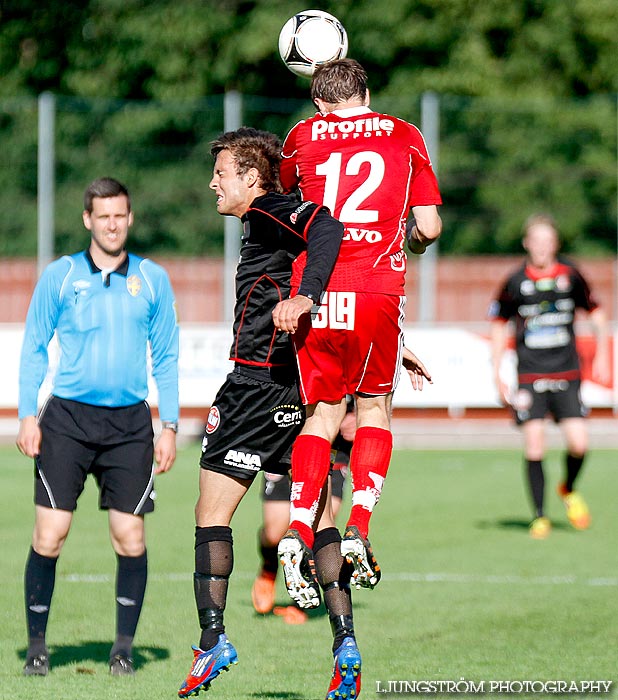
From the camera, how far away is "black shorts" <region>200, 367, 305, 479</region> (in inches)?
241

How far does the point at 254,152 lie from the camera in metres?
6.23

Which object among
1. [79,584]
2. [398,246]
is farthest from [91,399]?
[79,584]

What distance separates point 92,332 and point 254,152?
4.09 ft

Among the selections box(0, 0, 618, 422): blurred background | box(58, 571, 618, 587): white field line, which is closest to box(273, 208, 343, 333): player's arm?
box(58, 571, 618, 587): white field line

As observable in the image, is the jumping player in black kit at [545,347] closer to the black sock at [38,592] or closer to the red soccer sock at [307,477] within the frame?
the black sock at [38,592]

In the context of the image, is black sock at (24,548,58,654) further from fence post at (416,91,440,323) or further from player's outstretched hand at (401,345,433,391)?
fence post at (416,91,440,323)

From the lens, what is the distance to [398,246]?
602 cm

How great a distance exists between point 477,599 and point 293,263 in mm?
3463

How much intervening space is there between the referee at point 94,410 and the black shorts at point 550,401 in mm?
5784

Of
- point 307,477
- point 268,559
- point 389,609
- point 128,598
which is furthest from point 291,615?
point 307,477

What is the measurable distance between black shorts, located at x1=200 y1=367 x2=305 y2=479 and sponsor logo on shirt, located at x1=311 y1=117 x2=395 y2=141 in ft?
3.45

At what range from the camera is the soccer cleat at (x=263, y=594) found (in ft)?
27.6

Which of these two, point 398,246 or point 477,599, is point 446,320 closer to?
point 477,599

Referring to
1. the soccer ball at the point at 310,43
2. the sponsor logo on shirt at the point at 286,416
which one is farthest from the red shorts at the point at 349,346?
the soccer ball at the point at 310,43
